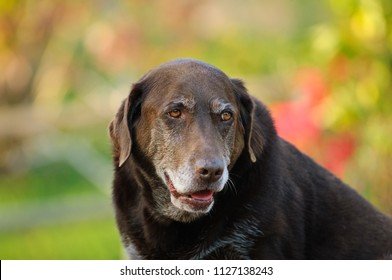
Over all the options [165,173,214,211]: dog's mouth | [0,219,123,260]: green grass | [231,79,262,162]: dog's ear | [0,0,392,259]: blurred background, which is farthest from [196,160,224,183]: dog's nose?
[0,219,123,260]: green grass

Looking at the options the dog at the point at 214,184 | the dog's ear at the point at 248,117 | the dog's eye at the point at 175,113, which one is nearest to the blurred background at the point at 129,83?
the dog at the point at 214,184

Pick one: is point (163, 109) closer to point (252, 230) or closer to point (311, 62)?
point (252, 230)

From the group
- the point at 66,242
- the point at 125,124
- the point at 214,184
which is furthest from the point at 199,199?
the point at 66,242

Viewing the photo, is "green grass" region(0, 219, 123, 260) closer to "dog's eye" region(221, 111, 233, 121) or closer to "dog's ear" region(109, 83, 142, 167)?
"dog's ear" region(109, 83, 142, 167)

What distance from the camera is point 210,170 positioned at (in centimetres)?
464

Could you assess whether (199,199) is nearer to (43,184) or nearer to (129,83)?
(129,83)

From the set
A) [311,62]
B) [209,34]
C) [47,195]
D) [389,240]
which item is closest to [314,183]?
[389,240]

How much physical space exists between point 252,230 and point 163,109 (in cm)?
78

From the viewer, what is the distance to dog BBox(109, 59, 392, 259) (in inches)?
190

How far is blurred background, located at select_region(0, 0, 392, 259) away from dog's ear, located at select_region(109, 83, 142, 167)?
3444mm

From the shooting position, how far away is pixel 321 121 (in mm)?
8555

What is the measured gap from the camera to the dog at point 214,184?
15.8ft

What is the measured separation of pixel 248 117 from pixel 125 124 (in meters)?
0.66

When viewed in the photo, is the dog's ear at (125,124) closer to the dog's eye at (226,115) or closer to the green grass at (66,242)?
the dog's eye at (226,115)
